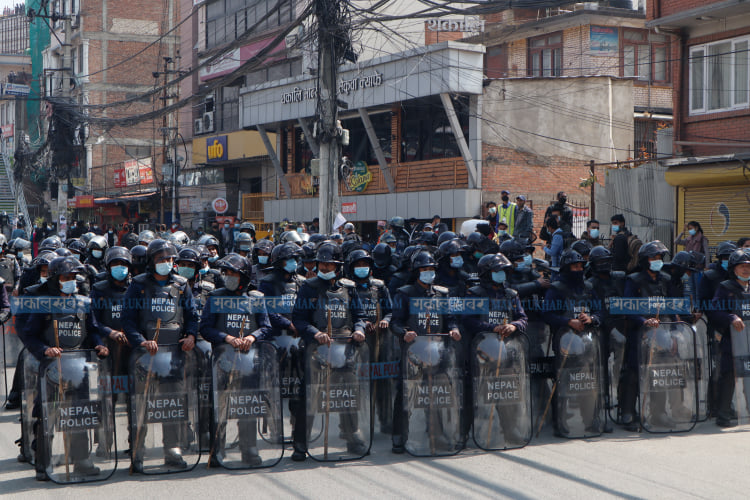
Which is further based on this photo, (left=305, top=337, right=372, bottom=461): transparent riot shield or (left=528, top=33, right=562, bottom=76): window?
(left=528, top=33, right=562, bottom=76): window

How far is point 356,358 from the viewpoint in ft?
23.7

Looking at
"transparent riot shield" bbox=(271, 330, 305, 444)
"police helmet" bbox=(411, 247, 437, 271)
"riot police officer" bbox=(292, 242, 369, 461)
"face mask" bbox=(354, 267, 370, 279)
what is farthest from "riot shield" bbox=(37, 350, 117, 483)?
"police helmet" bbox=(411, 247, 437, 271)

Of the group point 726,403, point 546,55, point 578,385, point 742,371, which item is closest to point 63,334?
point 578,385

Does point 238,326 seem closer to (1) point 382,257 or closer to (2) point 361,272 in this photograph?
(2) point 361,272

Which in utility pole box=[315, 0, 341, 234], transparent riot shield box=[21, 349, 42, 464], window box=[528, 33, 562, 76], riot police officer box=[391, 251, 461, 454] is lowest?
transparent riot shield box=[21, 349, 42, 464]

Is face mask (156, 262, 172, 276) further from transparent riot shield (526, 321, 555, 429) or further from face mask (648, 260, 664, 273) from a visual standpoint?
face mask (648, 260, 664, 273)

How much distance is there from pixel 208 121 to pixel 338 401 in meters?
34.6

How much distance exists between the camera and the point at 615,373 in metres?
8.41

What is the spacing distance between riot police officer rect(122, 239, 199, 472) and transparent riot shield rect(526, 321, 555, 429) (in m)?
3.34

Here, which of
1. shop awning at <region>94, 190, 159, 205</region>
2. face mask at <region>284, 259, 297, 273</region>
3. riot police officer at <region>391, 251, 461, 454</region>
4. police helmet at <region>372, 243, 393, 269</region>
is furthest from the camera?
shop awning at <region>94, 190, 159, 205</region>

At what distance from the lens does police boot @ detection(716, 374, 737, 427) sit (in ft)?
27.5

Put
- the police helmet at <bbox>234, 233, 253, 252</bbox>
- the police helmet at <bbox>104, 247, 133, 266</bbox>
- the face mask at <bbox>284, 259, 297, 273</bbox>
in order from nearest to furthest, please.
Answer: the police helmet at <bbox>104, 247, 133, 266</bbox> → the face mask at <bbox>284, 259, 297, 273</bbox> → the police helmet at <bbox>234, 233, 253, 252</bbox>

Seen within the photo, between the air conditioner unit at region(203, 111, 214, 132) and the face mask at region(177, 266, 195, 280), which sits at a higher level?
the air conditioner unit at region(203, 111, 214, 132)

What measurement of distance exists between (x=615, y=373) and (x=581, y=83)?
18.4m
